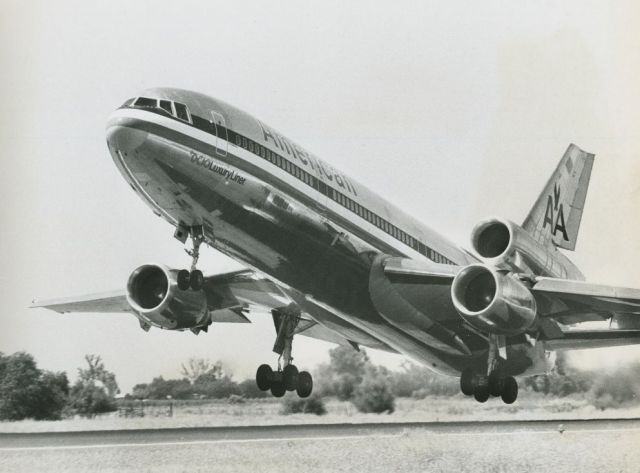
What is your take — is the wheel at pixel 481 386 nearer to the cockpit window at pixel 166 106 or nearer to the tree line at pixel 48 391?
the cockpit window at pixel 166 106

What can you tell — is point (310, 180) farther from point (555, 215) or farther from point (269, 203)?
point (555, 215)

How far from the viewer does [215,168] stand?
43.6ft

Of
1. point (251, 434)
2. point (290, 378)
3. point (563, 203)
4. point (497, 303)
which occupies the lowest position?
point (251, 434)

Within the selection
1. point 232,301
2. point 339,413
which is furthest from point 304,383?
point 339,413

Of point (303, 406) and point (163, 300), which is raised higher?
point (163, 300)

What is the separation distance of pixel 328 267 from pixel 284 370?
14.2 feet

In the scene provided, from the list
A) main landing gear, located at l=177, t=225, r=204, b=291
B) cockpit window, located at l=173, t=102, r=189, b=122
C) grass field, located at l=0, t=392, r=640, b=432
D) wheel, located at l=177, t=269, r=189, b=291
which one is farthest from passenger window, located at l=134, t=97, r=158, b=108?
grass field, located at l=0, t=392, r=640, b=432

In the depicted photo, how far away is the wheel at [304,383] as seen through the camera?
18438 mm

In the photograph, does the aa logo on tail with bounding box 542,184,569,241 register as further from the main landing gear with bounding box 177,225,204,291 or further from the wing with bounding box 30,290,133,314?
the wing with bounding box 30,290,133,314

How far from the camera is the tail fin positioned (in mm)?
19688

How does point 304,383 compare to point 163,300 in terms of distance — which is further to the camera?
point 304,383

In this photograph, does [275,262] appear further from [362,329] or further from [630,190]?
[630,190]

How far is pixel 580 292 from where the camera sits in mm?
15328

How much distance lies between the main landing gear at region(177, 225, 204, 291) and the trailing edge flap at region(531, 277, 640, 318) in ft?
20.7
